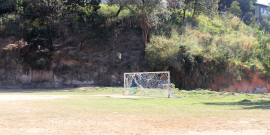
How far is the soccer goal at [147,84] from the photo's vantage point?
23172mm

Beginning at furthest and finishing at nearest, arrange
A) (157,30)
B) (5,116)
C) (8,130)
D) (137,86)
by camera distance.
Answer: (157,30), (137,86), (5,116), (8,130)

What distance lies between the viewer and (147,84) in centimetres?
2405

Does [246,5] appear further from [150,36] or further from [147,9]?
[147,9]

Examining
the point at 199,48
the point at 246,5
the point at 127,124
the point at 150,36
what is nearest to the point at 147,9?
the point at 150,36

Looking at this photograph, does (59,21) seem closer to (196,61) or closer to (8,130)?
(196,61)

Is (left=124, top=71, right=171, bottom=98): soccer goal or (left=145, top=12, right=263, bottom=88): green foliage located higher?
(left=145, top=12, right=263, bottom=88): green foliage

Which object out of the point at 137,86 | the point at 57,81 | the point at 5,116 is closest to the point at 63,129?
the point at 5,116

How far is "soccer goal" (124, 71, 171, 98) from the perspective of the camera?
23.2 meters

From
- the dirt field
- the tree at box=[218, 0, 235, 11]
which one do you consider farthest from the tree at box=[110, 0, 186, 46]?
the tree at box=[218, 0, 235, 11]

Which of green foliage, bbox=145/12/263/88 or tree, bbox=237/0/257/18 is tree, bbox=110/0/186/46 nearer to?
green foliage, bbox=145/12/263/88

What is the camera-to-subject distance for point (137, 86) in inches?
968

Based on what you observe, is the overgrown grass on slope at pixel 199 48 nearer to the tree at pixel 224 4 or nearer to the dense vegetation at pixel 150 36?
the dense vegetation at pixel 150 36

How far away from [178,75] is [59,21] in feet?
67.4

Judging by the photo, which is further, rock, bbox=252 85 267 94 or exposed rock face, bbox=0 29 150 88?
exposed rock face, bbox=0 29 150 88
